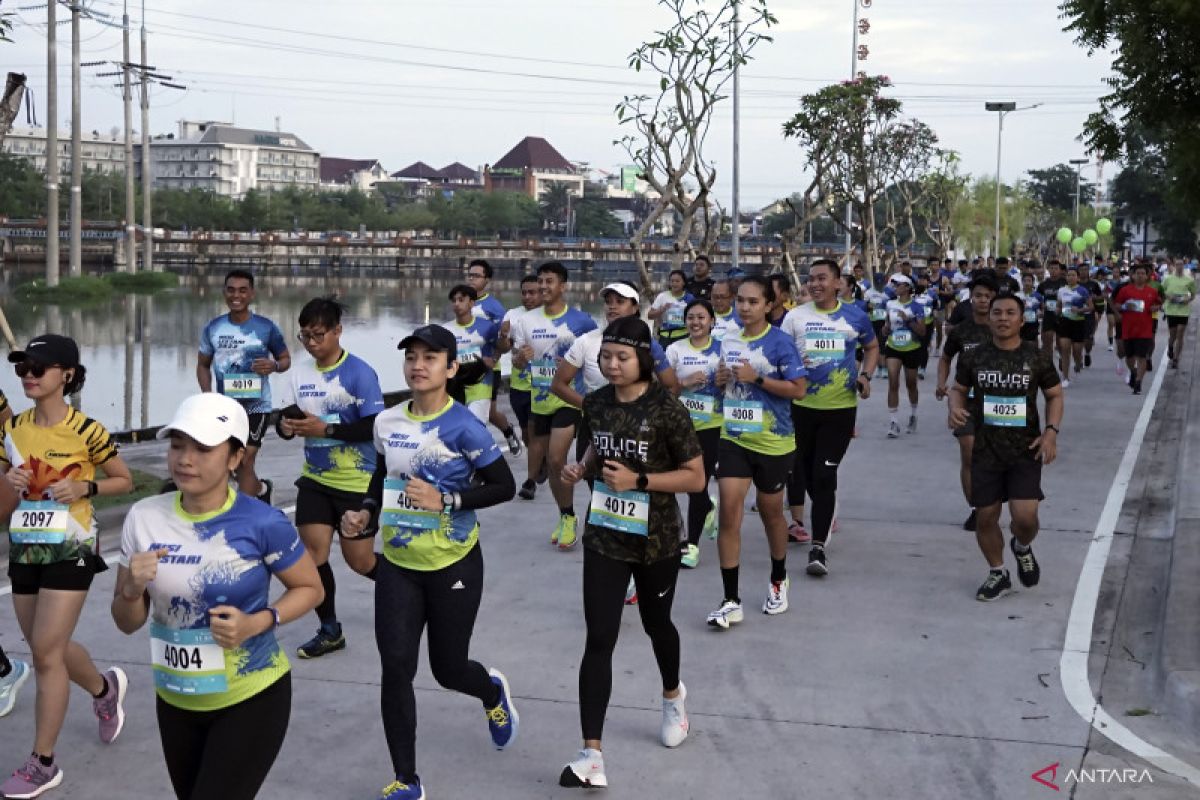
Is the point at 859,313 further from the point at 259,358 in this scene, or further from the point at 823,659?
the point at 259,358

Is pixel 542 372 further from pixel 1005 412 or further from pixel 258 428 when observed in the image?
pixel 1005 412

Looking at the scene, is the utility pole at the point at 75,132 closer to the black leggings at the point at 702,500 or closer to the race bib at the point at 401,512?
the black leggings at the point at 702,500

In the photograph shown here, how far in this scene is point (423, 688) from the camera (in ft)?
21.5

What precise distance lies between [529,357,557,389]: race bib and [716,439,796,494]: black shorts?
2.68 metres

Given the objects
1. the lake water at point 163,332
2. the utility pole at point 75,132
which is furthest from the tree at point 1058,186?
the utility pole at point 75,132

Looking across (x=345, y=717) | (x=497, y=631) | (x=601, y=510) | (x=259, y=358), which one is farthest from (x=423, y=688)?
(x=259, y=358)

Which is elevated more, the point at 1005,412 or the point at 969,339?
the point at 969,339

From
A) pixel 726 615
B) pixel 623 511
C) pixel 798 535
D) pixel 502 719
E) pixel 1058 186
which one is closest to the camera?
pixel 623 511

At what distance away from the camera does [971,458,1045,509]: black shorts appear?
7898mm

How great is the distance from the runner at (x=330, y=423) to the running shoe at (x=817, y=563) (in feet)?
10.6

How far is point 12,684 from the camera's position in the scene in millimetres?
6191

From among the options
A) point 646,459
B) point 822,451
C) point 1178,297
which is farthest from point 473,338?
point 1178,297

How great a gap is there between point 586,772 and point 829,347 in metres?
4.68

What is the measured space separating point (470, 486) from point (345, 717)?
1478mm
